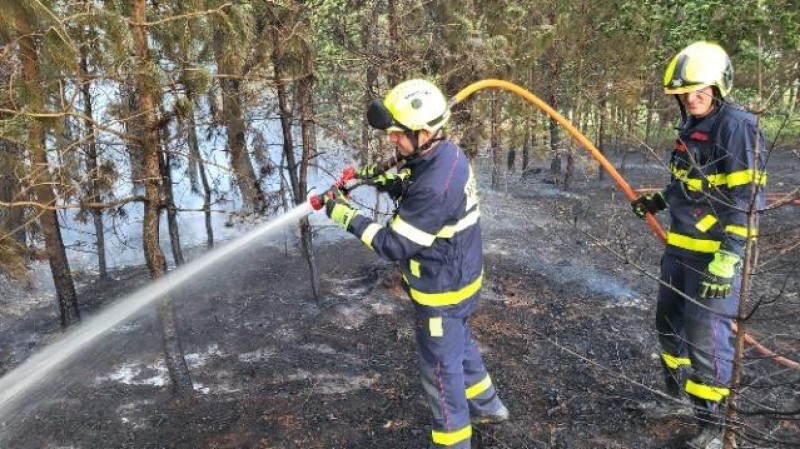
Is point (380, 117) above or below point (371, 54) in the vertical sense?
below

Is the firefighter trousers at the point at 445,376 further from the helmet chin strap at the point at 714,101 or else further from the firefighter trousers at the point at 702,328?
the helmet chin strap at the point at 714,101

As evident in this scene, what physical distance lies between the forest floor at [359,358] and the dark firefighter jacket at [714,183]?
48 centimetres

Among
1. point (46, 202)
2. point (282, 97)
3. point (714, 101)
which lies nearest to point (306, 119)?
point (282, 97)

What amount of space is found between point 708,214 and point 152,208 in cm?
472

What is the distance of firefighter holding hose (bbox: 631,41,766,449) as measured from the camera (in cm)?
372


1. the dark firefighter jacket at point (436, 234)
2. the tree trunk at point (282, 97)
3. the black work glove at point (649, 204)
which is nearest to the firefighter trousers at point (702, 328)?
the black work glove at point (649, 204)

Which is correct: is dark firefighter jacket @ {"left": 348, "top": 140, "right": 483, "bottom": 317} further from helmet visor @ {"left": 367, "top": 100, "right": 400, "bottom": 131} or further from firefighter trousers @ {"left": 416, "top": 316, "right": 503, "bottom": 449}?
helmet visor @ {"left": 367, "top": 100, "right": 400, "bottom": 131}

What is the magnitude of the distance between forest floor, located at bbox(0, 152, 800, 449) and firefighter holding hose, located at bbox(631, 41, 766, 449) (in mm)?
391

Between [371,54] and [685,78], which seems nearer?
[685,78]

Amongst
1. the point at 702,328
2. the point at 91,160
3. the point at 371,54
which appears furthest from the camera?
the point at 91,160

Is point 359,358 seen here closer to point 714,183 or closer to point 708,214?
point 708,214

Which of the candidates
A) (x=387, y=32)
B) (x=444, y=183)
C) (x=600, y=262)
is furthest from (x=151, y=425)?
(x=600, y=262)

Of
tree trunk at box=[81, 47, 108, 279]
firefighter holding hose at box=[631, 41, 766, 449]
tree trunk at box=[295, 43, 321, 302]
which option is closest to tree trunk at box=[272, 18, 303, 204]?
tree trunk at box=[295, 43, 321, 302]

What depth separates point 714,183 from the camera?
3605mm
